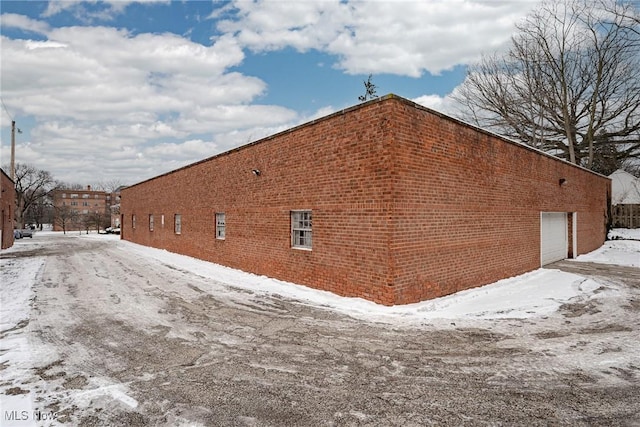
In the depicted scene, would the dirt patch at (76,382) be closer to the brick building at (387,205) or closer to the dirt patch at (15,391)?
the dirt patch at (15,391)

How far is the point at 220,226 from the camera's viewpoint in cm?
1443

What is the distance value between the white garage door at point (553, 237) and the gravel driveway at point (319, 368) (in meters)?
5.87

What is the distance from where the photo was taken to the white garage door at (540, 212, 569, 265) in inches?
523

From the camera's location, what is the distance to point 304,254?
955 cm

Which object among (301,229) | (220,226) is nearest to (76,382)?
(301,229)

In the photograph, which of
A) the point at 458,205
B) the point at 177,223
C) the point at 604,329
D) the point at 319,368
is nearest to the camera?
the point at 319,368

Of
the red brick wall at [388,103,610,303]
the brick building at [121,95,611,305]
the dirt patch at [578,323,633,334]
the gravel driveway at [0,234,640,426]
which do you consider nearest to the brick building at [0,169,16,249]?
the brick building at [121,95,611,305]

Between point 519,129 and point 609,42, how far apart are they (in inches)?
300

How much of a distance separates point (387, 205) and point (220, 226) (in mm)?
8925

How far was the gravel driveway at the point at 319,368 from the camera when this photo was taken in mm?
3457

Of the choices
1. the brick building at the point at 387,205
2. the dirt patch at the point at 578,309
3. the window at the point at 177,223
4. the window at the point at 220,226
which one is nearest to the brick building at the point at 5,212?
the window at the point at 177,223

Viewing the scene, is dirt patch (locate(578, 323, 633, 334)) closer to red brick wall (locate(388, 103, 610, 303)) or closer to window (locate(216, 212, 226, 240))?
red brick wall (locate(388, 103, 610, 303))

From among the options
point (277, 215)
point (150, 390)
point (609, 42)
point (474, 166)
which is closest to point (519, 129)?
point (609, 42)

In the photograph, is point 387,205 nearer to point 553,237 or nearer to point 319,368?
point 319,368
